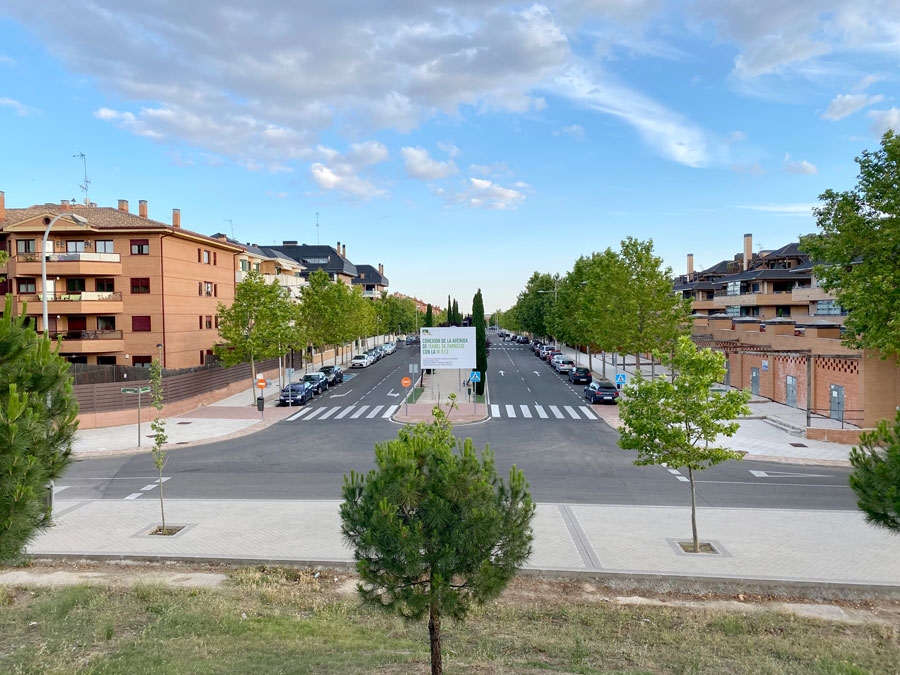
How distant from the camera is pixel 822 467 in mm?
20938

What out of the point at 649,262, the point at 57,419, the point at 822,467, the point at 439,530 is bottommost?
the point at 822,467

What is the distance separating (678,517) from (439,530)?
36.3ft

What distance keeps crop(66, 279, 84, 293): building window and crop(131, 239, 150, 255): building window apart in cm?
422

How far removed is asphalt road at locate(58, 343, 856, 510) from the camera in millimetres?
17688

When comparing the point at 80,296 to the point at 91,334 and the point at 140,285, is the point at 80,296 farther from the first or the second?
the point at 140,285

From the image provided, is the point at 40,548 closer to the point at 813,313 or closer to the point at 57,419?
the point at 57,419

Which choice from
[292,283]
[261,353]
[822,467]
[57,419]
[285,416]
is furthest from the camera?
[292,283]

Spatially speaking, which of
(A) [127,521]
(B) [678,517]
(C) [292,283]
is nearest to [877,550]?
(B) [678,517]

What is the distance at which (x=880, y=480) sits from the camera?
767cm

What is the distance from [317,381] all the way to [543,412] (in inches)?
692

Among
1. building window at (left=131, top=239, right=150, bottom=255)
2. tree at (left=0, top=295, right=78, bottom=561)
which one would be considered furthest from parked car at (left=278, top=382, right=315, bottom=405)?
tree at (left=0, top=295, right=78, bottom=561)

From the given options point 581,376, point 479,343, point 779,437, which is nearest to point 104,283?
point 479,343

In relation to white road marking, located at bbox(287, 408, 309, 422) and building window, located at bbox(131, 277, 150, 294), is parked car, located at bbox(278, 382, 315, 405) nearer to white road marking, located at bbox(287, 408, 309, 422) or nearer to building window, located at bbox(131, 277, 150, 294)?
white road marking, located at bbox(287, 408, 309, 422)

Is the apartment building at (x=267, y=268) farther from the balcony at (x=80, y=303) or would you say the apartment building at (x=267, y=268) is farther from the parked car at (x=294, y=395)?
the parked car at (x=294, y=395)
